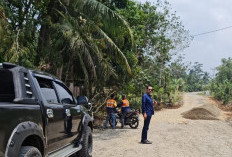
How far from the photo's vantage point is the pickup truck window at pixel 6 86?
4.30 metres

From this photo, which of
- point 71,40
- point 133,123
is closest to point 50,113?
point 71,40

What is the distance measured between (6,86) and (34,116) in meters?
0.71

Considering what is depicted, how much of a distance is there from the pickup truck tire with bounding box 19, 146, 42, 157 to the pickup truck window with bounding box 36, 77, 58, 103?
105 centimetres

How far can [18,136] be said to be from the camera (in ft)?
11.7

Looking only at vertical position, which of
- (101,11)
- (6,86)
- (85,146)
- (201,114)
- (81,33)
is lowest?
(201,114)

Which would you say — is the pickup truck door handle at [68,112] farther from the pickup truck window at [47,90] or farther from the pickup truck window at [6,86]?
the pickup truck window at [6,86]

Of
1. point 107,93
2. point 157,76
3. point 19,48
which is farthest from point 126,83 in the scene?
point 157,76

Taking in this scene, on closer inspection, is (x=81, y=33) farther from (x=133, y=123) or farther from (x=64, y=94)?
(x=64, y=94)

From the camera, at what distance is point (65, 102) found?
5.78 m

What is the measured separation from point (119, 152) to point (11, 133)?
16.9 ft

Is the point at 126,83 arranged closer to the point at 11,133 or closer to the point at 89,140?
the point at 89,140

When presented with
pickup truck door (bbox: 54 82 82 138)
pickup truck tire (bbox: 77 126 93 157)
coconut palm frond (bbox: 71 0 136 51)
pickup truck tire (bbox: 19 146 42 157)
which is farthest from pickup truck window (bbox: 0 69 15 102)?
coconut palm frond (bbox: 71 0 136 51)

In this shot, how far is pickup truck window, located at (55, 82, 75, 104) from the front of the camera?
18.5 ft

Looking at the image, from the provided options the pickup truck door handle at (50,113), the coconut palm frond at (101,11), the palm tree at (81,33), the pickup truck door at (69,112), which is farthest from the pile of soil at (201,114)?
the pickup truck door handle at (50,113)
